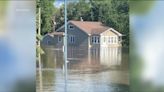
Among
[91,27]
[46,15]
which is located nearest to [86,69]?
[91,27]

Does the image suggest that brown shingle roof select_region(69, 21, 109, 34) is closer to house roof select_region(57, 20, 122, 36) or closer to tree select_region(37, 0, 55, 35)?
house roof select_region(57, 20, 122, 36)

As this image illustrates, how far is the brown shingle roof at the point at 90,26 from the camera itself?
499cm

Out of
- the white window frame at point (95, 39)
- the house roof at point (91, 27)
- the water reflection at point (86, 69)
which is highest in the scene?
the house roof at point (91, 27)

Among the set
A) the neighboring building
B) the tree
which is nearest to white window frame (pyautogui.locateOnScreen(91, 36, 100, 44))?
the neighboring building

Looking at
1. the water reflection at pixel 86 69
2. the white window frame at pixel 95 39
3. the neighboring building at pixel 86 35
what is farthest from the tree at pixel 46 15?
the white window frame at pixel 95 39

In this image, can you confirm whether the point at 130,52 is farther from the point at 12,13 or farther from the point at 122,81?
the point at 12,13

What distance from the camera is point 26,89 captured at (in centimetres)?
484

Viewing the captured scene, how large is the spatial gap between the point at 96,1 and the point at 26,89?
1.29 metres

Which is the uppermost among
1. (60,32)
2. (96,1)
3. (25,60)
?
(96,1)

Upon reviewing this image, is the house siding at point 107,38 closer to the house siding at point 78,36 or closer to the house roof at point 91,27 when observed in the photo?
the house roof at point 91,27

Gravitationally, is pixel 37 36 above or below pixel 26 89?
above

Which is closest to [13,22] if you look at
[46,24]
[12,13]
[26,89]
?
[12,13]

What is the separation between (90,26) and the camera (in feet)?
16.5

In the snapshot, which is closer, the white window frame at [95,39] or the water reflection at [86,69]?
the water reflection at [86,69]
